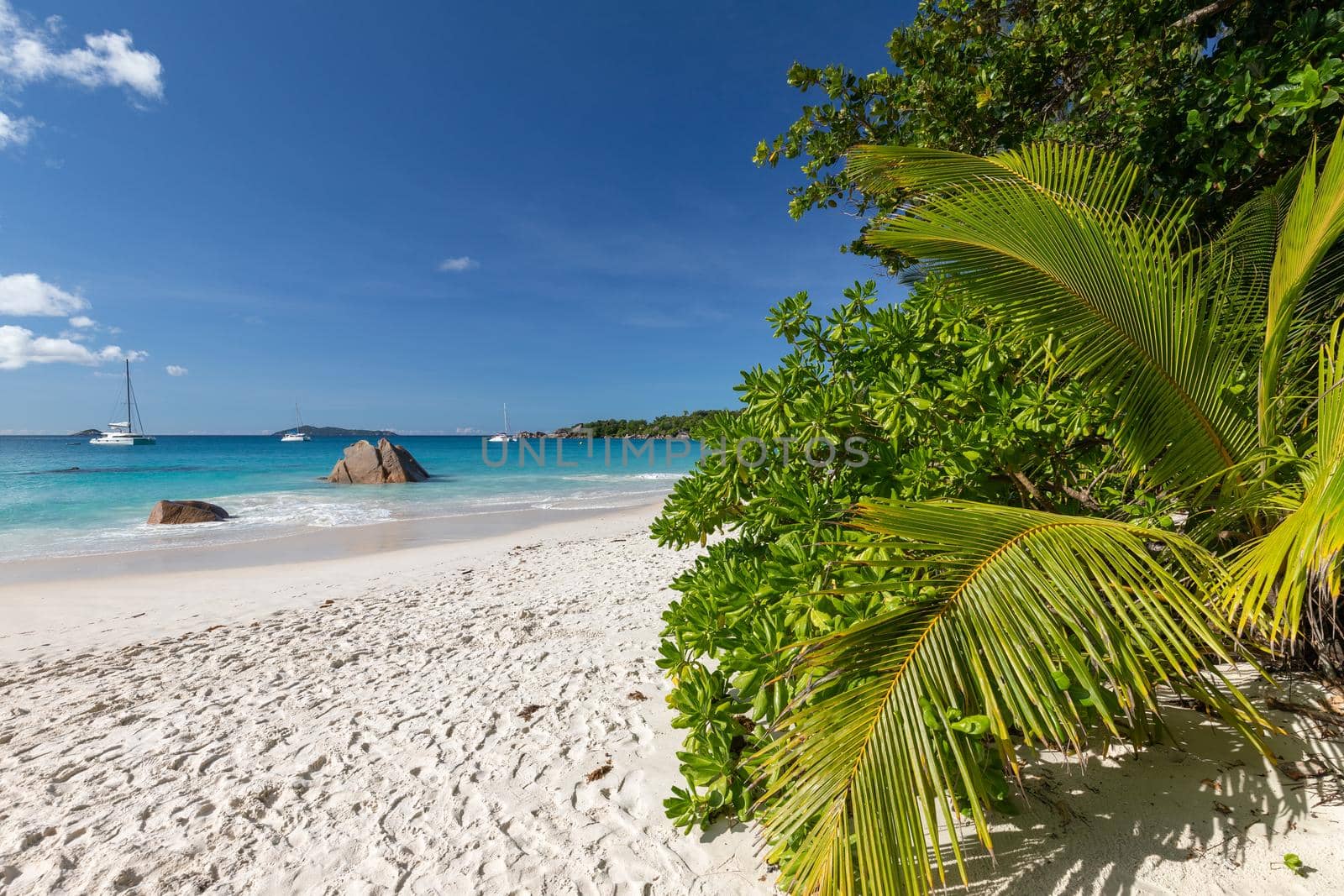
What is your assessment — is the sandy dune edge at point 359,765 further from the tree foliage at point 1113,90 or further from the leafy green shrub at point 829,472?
the tree foliage at point 1113,90

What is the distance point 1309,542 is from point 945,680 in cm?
90

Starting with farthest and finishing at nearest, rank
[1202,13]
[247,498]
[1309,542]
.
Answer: [247,498] → [1202,13] → [1309,542]

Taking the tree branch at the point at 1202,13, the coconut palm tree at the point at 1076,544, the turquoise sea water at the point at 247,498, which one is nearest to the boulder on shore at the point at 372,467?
the turquoise sea water at the point at 247,498

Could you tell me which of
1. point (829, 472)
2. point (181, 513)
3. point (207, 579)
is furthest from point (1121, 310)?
point (181, 513)

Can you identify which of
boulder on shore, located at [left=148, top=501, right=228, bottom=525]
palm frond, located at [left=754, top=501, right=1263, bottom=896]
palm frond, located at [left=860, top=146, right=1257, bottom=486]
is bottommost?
boulder on shore, located at [left=148, top=501, right=228, bottom=525]

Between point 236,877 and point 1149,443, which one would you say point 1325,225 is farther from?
point 236,877

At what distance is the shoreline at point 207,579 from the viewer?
235 inches

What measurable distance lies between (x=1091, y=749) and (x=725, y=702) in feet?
5.22

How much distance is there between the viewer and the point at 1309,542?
4.25 ft

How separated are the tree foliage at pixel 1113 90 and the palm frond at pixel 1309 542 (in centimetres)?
186

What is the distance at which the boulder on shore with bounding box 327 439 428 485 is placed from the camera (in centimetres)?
2552

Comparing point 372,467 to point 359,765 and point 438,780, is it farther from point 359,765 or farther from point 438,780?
point 438,780

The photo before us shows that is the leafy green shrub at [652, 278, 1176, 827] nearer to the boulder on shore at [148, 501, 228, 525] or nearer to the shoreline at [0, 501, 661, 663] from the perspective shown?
the shoreline at [0, 501, 661, 663]

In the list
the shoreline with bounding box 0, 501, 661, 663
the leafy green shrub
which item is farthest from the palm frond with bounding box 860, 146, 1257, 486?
the shoreline with bounding box 0, 501, 661, 663
